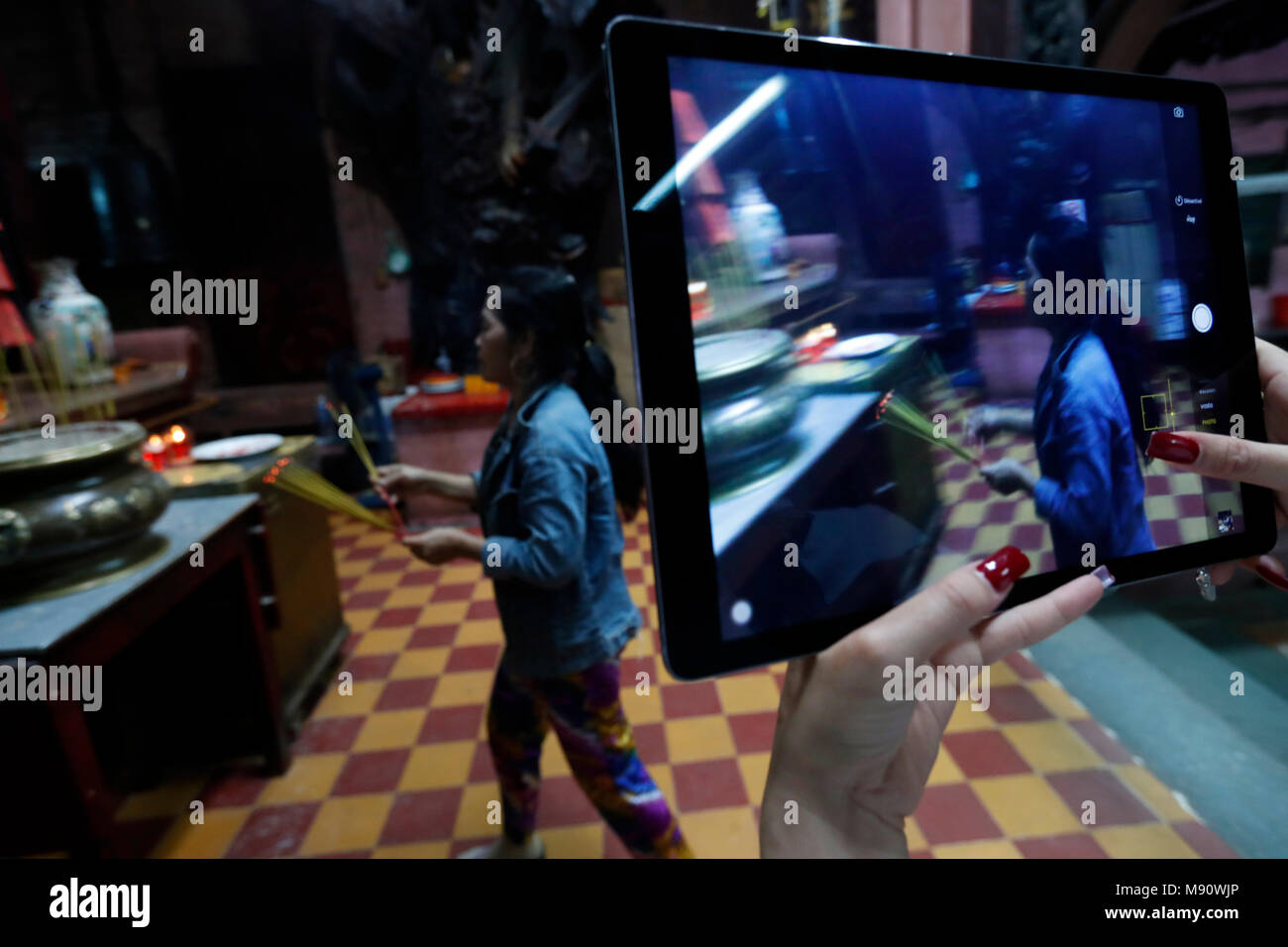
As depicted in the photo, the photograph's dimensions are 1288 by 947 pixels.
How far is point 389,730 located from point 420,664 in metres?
0.47

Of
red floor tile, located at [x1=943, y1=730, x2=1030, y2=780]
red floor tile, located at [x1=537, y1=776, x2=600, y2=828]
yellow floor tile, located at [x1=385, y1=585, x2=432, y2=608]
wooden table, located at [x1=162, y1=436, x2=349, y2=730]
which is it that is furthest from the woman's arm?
A: yellow floor tile, located at [x1=385, y1=585, x2=432, y2=608]

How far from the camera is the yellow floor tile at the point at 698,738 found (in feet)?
7.89

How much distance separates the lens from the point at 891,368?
571 millimetres

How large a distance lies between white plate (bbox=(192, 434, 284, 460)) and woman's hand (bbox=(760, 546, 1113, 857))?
8.10 feet

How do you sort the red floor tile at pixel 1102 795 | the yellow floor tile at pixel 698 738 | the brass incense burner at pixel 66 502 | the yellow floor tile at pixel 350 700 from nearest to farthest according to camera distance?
the brass incense burner at pixel 66 502
the red floor tile at pixel 1102 795
the yellow floor tile at pixel 698 738
the yellow floor tile at pixel 350 700

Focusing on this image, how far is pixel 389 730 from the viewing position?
8.62 ft

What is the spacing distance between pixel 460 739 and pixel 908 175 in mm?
2489

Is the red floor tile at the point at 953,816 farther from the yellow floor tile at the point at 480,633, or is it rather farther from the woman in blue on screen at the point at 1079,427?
the yellow floor tile at the point at 480,633

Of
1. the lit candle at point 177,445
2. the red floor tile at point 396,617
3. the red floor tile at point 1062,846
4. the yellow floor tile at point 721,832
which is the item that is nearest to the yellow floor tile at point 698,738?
the yellow floor tile at point 721,832

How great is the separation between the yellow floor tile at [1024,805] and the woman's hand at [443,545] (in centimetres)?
170

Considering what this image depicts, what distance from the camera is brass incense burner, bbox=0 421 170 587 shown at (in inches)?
61.0
